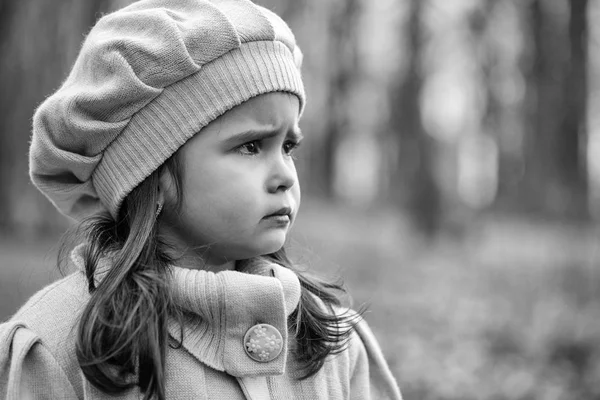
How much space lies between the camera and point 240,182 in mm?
1987

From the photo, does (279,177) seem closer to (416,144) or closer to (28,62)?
(28,62)

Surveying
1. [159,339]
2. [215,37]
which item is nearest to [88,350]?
[159,339]

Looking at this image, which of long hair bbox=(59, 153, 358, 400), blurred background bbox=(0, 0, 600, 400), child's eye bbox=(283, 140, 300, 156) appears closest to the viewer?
long hair bbox=(59, 153, 358, 400)

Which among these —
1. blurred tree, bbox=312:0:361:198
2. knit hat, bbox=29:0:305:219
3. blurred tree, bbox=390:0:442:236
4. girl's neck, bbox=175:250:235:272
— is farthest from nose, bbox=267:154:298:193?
blurred tree, bbox=312:0:361:198

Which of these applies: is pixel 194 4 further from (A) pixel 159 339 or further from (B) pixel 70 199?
(A) pixel 159 339

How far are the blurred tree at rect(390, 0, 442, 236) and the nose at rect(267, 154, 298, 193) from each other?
10.2 m

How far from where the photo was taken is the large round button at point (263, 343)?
196 centimetres

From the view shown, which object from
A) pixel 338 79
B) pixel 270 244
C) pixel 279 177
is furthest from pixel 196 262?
pixel 338 79

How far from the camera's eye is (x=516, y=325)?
20.1 ft

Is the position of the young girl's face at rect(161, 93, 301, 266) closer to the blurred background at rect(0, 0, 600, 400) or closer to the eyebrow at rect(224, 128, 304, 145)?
the eyebrow at rect(224, 128, 304, 145)

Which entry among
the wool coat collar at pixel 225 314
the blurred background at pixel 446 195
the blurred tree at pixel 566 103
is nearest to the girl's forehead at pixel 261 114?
the wool coat collar at pixel 225 314

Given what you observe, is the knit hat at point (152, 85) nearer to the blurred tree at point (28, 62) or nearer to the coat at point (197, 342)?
the coat at point (197, 342)

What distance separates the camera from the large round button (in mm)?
1958

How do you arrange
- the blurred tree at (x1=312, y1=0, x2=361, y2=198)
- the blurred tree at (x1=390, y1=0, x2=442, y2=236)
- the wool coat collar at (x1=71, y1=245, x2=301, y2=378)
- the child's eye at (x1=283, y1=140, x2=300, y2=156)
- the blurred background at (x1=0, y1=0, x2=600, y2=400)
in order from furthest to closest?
the blurred tree at (x1=312, y1=0, x2=361, y2=198) → the blurred tree at (x1=390, y1=0, x2=442, y2=236) → the blurred background at (x1=0, y1=0, x2=600, y2=400) → the child's eye at (x1=283, y1=140, x2=300, y2=156) → the wool coat collar at (x1=71, y1=245, x2=301, y2=378)
